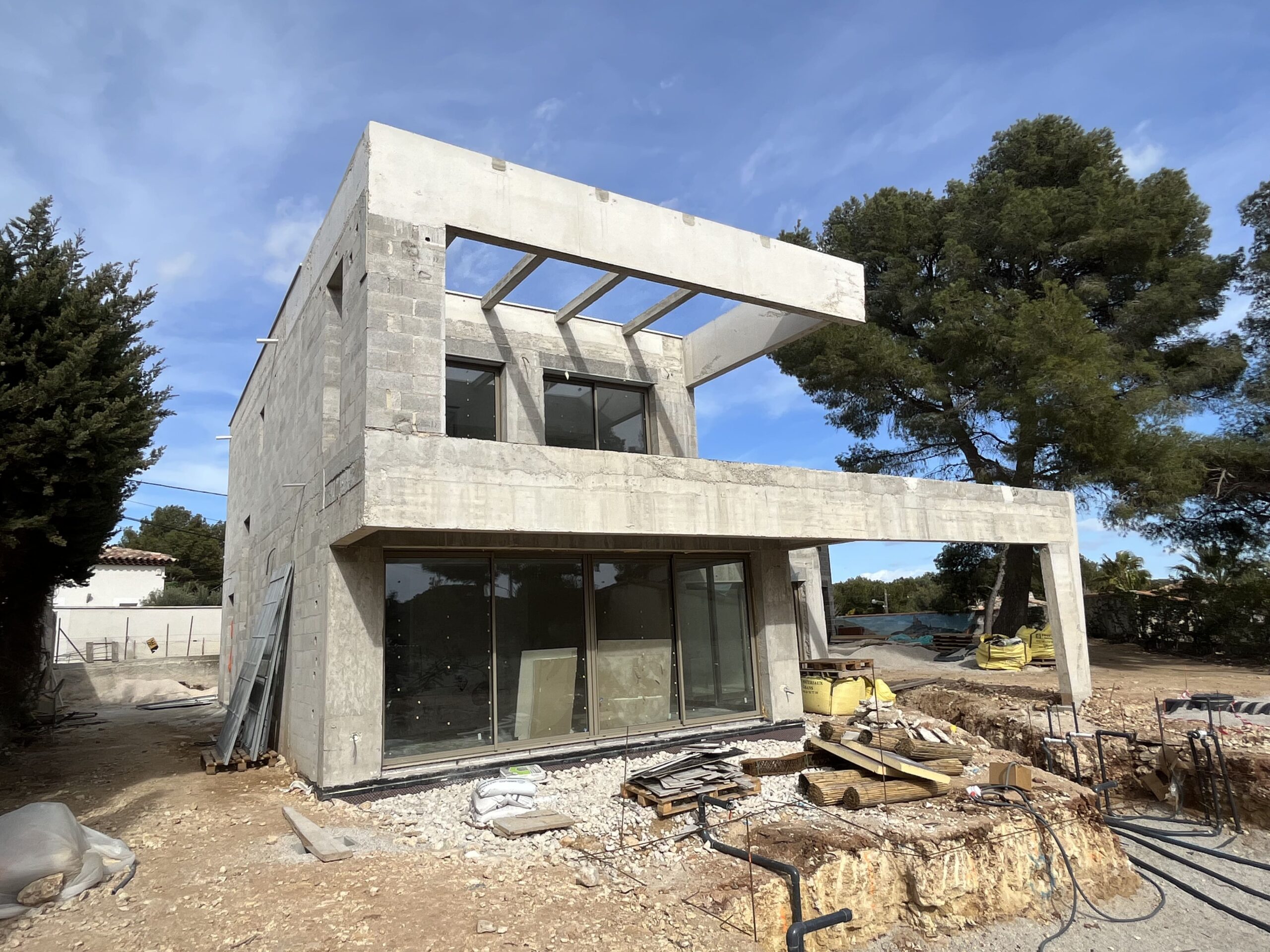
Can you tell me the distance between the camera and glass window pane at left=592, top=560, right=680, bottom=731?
9.57m

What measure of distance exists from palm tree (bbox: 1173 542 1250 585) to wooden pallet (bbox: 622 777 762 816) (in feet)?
63.0

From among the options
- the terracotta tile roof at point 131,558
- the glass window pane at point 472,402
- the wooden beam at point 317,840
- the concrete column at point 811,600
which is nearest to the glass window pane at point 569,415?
the glass window pane at point 472,402

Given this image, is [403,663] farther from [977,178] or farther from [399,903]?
[977,178]

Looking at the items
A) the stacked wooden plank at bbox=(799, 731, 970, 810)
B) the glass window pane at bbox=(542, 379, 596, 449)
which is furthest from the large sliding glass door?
the glass window pane at bbox=(542, 379, 596, 449)

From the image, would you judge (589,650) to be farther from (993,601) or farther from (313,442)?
(993,601)

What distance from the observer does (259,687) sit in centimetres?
994

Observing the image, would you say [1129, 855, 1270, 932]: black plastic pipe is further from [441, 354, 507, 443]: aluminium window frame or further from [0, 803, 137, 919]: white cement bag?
[0, 803, 137, 919]: white cement bag

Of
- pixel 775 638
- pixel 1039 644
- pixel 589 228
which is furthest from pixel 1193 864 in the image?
pixel 1039 644

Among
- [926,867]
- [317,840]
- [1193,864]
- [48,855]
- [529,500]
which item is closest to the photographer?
[48,855]

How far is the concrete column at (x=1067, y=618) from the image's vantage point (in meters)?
11.8

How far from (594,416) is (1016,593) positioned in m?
15.3

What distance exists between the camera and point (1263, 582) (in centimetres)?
1903

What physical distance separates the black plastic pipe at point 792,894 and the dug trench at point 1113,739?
6.55 meters

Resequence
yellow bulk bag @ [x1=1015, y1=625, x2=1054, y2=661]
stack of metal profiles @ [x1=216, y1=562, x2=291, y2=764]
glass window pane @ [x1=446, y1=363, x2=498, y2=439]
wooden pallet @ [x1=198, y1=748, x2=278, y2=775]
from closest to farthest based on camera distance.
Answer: wooden pallet @ [x1=198, y1=748, x2=278, y2=775]
stack of metal profiles @ [x1=216, y1=562, x2=291, y2=764]
glass window pane @ [x1=446, y1=363, x2=498, y2=439]
yellow bulk bag @ [x1=1015, y1=625, x2=1054, y2=661]
